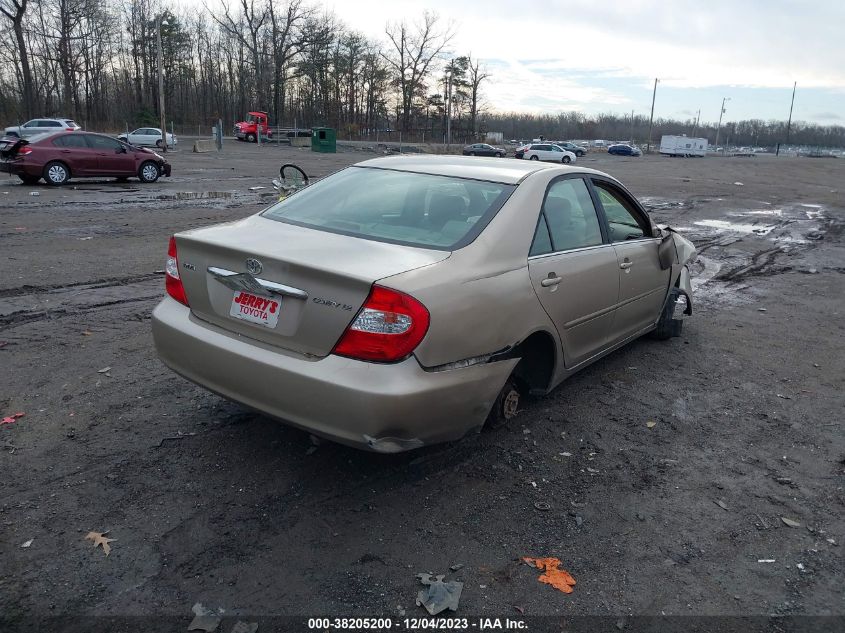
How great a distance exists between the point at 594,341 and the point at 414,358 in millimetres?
1961

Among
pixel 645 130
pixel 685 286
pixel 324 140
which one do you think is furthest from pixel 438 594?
pixel 645 130

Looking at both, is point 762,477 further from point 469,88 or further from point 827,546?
point 469,88

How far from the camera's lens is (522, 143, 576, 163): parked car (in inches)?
1972

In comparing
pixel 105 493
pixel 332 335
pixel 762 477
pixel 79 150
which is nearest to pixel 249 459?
pixel 105 493

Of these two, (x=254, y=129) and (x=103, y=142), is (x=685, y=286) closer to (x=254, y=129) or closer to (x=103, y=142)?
(x=103, y=142)

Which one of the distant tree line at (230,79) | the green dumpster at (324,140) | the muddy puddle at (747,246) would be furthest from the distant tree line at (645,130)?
the muddy puddle at (747,246)

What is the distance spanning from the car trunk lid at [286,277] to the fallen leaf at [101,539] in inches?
42.7

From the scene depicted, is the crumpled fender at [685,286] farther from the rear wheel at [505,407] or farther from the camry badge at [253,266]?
the camry badge at [253,266]

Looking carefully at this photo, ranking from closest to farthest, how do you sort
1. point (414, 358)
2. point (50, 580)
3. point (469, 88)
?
point (50, 580) < point (414, 358) < point (469, 88)

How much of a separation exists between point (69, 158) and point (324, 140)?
3152 cm

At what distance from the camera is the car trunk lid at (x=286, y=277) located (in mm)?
3021

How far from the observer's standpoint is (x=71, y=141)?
1786 cm

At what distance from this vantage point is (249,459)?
11.9 feet

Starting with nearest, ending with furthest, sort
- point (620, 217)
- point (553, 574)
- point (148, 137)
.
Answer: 1. point (553, 574)
2. point (620, 217)
3. point (148, 137)
